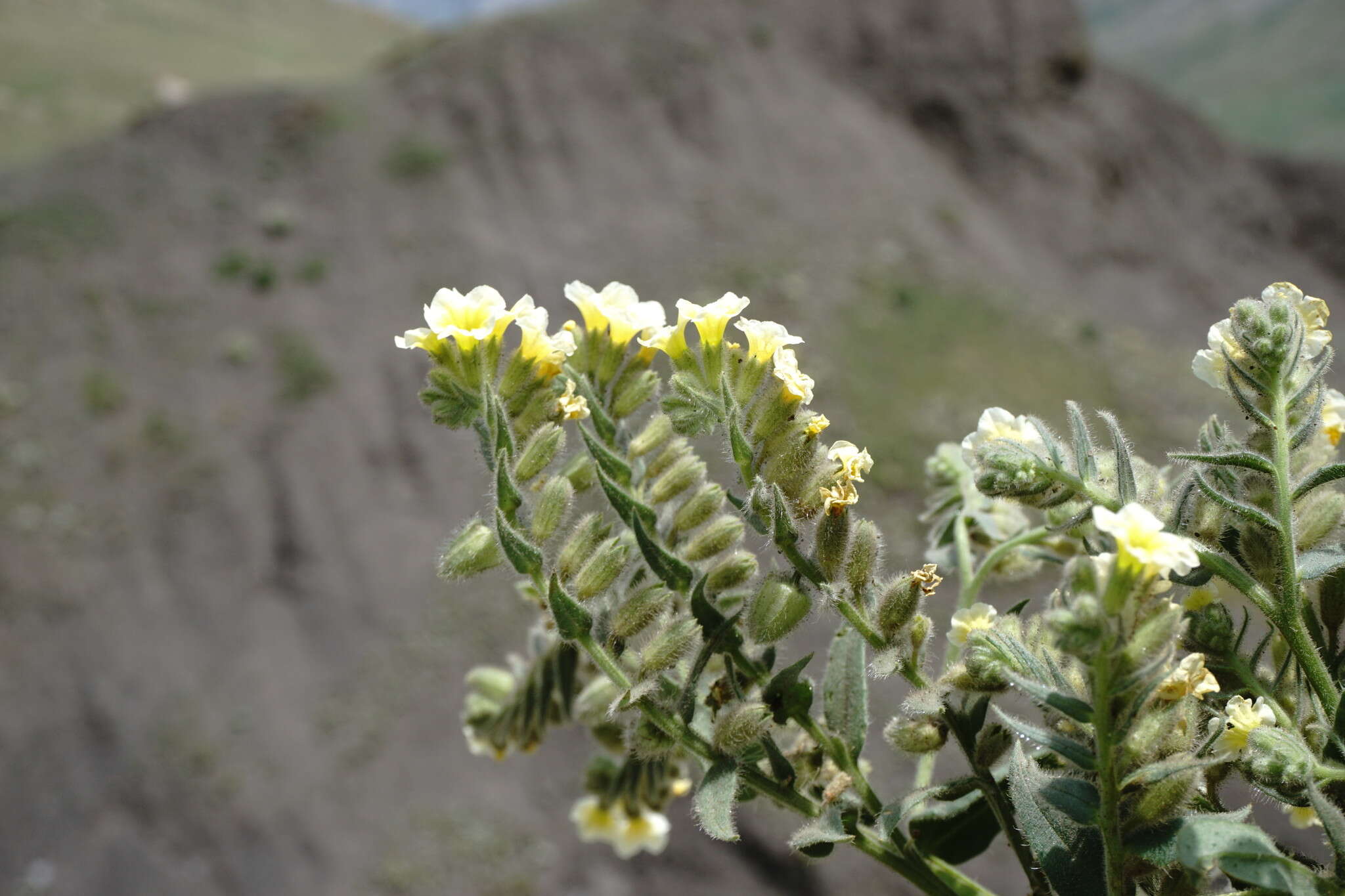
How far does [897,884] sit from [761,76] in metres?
10.3

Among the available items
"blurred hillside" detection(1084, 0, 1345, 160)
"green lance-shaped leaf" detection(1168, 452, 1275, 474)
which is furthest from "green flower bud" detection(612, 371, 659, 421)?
"blurred hillside" detection(1084, 0, 1345, 160)

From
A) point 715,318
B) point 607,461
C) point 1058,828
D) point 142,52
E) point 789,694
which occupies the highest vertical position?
point 142,52

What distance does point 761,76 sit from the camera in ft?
41.1

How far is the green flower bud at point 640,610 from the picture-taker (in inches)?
29.8

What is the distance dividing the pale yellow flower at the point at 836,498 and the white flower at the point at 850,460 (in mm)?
15

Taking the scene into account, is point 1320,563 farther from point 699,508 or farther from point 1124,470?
point 699,508

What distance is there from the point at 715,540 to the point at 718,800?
223mm

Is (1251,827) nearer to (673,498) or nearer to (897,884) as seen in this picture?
(673,498)

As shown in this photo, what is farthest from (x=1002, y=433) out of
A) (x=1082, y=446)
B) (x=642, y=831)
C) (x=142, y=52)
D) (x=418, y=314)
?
(x=142, y=52)

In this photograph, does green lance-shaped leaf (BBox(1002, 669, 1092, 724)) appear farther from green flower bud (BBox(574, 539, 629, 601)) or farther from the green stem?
green flower bud (BBox(574, 539, 629, 601))

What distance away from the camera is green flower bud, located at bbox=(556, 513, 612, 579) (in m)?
0.81

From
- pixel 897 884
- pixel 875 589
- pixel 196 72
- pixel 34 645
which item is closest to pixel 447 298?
pixel 875 589

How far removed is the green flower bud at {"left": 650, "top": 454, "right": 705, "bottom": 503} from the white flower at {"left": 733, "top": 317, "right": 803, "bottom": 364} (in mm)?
115

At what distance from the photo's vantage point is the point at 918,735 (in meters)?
0.76
